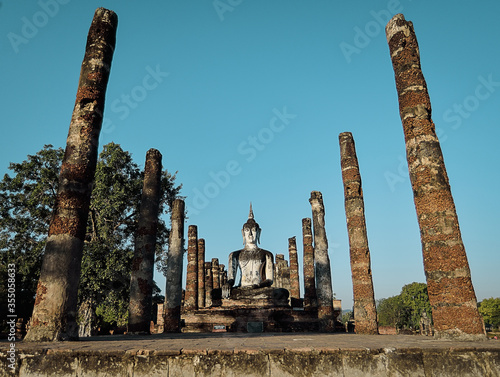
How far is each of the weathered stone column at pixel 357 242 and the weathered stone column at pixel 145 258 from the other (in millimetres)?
5937

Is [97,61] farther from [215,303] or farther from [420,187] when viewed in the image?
[215,303]

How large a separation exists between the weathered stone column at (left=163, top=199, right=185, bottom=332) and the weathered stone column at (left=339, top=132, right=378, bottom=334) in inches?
244

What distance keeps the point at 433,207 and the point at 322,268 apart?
340 inches

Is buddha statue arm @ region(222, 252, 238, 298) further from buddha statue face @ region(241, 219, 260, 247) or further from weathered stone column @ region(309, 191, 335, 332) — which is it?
weathered stone column @ region(309, 191, 335, 332)

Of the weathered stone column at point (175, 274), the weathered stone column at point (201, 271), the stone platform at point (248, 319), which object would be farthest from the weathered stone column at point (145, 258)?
the weathered stone column at point (201, 271)

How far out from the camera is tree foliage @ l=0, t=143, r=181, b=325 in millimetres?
17633

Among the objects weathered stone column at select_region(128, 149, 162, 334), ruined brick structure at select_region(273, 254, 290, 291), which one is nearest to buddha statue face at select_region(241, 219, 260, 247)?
weathered stone column at select_region(128, 149, 162, 334)

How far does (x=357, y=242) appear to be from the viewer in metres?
11.3

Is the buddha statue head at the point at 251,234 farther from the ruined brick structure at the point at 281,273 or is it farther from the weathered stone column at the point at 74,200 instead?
the weathered stone column at the point at 74,200

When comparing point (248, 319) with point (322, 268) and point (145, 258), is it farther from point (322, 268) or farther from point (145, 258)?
point (145, 258)

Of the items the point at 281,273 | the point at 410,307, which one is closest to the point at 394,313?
the point at 410,307

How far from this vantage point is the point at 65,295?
548 cm

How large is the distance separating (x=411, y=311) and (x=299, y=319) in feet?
173

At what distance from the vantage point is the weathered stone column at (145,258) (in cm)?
998
